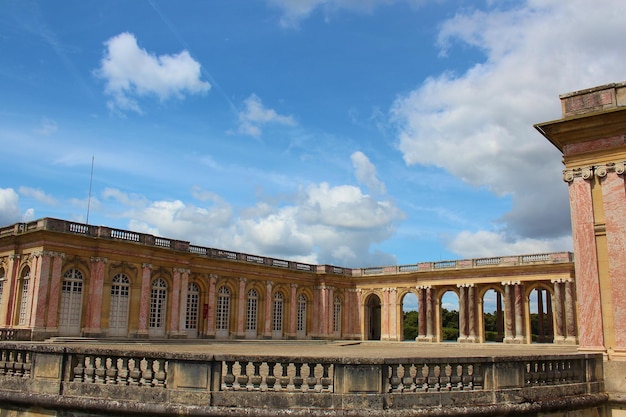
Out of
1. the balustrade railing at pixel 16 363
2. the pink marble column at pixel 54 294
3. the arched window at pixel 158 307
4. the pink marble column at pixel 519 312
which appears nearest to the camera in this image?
the balustrade railing at pixel 16 363

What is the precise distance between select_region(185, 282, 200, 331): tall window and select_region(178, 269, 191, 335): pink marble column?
0.71 m

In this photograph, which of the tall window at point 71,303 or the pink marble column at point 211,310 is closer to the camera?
the tall window at point 71,303

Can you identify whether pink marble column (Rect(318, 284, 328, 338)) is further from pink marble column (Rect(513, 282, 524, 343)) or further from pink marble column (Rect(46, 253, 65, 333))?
pink marble column (Rect(46, 253, 65, 333))

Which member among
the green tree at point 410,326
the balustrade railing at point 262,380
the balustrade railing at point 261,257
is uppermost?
the balustrade railing at point 261,257

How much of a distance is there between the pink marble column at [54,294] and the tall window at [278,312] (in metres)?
16.8

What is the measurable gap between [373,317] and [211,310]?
58.8 ft

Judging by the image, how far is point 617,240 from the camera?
11.6 m

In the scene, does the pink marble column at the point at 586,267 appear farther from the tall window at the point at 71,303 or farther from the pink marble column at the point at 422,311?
the pink marble column at the point at 422,311

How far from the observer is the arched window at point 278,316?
135 feet

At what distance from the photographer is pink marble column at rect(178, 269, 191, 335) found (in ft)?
111

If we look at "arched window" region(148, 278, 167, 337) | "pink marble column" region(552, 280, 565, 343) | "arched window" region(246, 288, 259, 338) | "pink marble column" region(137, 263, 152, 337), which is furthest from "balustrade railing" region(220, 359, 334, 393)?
"pink marble column" region(552, 280, 565, 343)

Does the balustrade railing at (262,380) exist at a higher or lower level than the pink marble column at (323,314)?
lower

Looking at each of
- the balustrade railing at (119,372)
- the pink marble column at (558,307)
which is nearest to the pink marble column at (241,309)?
the pink marble column at (558,307)

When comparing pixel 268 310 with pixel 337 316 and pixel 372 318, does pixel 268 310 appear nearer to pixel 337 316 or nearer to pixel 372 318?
pixel 337 316
